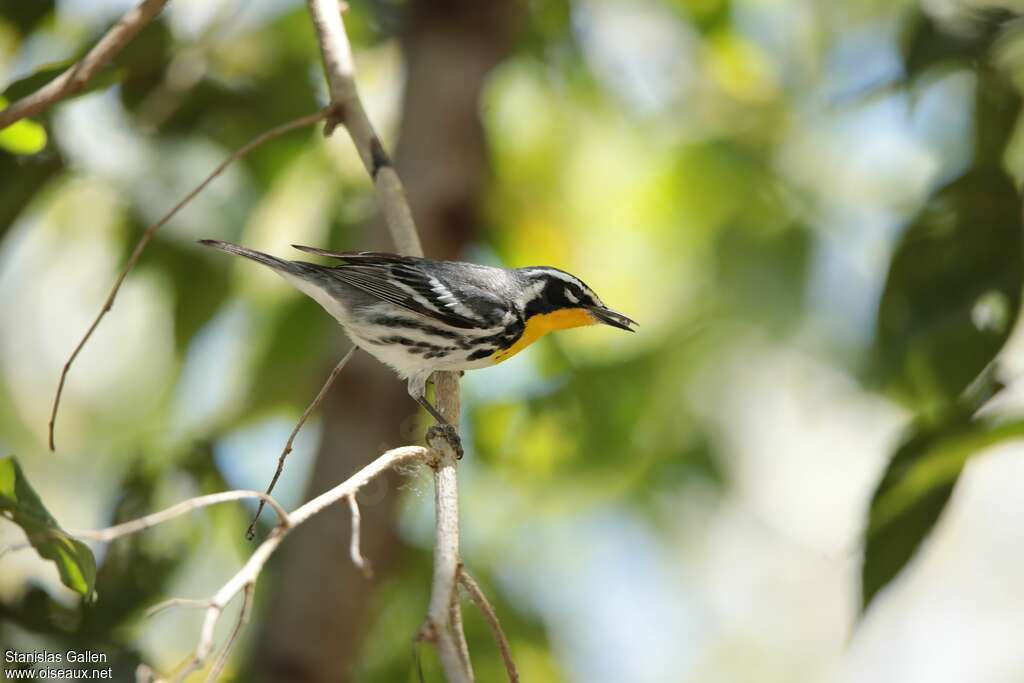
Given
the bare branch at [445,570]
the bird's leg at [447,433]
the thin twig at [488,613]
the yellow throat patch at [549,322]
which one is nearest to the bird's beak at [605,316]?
the yellow throat patch at [549,322]

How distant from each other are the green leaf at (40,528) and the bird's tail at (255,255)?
78 centimetres

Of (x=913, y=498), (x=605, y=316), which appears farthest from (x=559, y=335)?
(x=913, y=498)

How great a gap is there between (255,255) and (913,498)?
4.97 ft

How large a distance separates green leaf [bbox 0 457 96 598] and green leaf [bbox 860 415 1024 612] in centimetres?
140

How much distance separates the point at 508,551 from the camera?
3473 millimetres

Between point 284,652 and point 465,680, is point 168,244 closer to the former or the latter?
point 284,652

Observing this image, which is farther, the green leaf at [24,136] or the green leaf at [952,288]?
the green leaf at [952,288]

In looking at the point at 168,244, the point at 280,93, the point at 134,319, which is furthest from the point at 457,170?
the point at 134,319

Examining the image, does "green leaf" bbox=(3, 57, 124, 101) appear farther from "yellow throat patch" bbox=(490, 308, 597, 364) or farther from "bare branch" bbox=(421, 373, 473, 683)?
"yellow throat patch" bbox=(490, 308, 597, 364)

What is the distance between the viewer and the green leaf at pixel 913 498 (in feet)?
6.57

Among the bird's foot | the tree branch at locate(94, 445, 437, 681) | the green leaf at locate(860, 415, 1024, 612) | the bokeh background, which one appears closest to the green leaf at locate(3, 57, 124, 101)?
the bokeh background

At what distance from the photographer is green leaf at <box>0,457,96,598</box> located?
58.8 inches

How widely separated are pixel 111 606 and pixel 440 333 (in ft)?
3.17

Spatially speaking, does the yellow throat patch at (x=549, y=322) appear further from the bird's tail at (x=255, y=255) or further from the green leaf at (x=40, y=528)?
the green leaf at (x=40, y=528)
